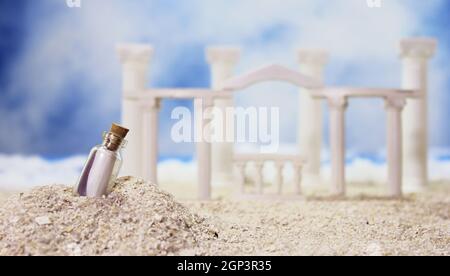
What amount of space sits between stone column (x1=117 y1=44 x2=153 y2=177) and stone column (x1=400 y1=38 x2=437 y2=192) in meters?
5.32

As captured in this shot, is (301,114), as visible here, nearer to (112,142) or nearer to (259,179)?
(259,179)

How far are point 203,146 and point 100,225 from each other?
16.9 feet

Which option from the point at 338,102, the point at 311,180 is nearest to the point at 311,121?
the point at 311,180

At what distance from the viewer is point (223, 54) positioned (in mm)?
13125

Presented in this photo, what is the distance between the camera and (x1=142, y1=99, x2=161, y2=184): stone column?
10.5 m

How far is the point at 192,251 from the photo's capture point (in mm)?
5031

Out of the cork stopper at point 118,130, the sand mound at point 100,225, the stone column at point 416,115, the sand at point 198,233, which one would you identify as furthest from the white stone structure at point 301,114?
the cork stopper at point 118,130

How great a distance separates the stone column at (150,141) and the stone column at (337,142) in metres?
3.07
